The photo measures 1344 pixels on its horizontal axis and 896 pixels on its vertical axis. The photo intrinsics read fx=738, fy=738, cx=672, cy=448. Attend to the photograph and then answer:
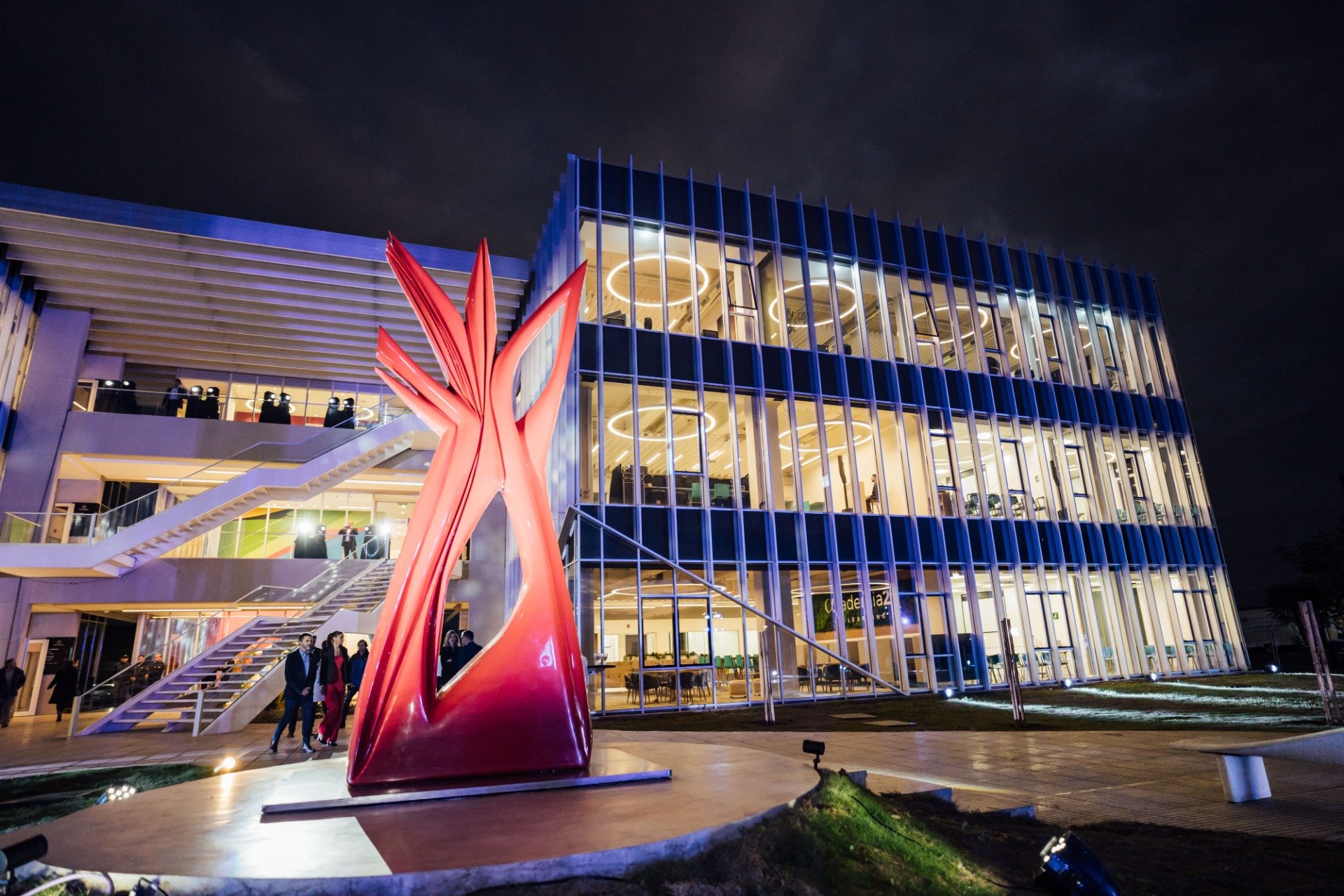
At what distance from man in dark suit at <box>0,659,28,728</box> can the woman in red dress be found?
11666 millimetres

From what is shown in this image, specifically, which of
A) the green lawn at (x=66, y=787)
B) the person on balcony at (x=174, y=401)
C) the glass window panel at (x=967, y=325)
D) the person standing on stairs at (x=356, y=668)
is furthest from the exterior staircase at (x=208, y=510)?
the glass window panel at (x=967, y=325)

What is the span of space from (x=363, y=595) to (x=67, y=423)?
10.8 meters

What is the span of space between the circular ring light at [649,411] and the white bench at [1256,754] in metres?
12.3

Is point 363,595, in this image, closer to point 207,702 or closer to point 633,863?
point 207,702

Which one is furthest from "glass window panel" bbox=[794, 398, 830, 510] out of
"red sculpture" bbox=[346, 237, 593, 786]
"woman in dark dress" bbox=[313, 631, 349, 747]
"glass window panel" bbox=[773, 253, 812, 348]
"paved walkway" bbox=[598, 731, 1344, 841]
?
"red sculpture" bbox=[346, 237, 593, 786]

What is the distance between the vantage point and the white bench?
548 centimetres

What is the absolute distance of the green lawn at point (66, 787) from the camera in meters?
7.00

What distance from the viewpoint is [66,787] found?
8.55 m

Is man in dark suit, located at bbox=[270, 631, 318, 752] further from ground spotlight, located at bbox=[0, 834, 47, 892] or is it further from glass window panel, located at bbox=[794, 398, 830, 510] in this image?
glass window panel, located at bbox=[794, 398, 830, 510]

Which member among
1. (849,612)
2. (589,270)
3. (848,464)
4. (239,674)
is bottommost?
(239,674)

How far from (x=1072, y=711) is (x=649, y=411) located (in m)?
10.6

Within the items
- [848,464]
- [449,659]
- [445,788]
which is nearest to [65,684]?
[449,659]

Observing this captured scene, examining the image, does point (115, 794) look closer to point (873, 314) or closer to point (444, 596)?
point (444, 596)

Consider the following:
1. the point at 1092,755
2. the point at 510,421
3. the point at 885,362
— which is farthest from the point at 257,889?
the point at 885,362
